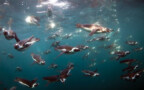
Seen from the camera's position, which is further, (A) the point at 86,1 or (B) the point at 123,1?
(B) the point at 123,1

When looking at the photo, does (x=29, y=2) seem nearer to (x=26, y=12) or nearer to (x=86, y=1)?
(x=26, y=12)

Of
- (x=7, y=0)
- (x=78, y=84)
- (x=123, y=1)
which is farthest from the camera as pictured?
(x=78, y=84)

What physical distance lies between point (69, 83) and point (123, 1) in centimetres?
2790

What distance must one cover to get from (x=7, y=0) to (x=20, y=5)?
6.78 feet

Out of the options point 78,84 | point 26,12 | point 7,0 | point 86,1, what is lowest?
point 78,84

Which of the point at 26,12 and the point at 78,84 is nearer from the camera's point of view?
the point at 26,12

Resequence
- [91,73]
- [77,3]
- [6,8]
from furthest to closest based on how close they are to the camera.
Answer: [77,3], [6,8], [91,73]

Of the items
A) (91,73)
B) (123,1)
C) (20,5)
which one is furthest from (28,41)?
(123,1)

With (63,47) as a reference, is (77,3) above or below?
below

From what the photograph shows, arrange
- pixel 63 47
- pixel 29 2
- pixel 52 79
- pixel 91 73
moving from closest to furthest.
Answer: pixel 63 47, pixel 52 79, pixel 91 73, pixel 29 2

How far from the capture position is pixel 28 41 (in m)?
3.89

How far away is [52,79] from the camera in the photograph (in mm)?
5441

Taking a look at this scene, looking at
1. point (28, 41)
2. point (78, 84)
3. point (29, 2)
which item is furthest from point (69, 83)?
point (28, 41)

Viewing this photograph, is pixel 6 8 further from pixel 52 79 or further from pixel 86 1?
pixel 52 79
